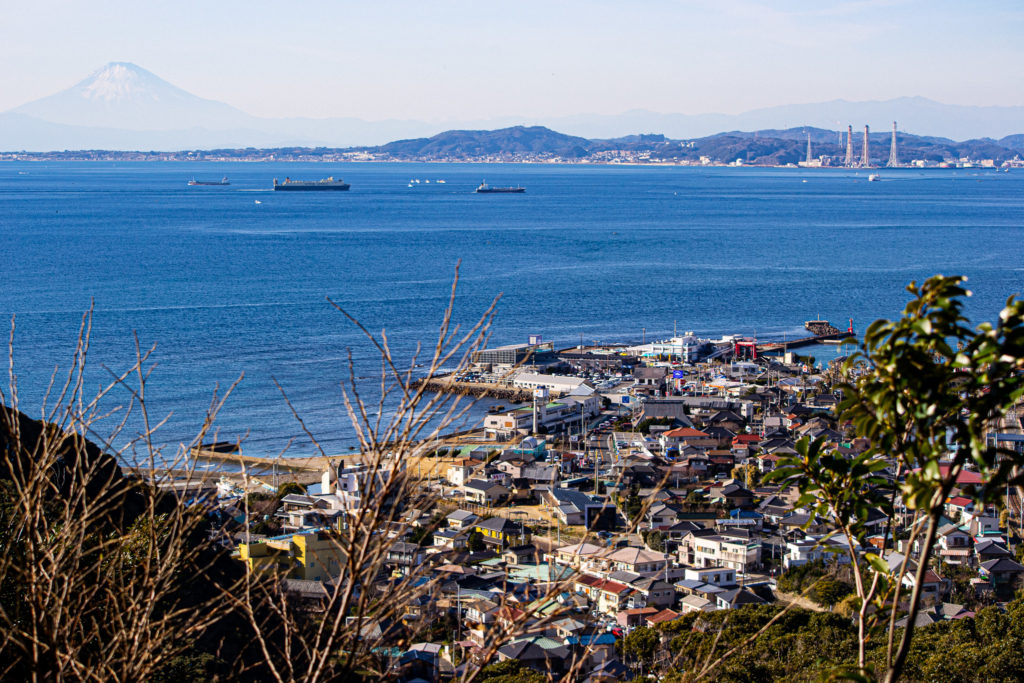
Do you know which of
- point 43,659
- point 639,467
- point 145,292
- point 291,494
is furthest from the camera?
point 145,292

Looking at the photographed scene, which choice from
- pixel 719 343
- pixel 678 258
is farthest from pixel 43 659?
pixel 678 258

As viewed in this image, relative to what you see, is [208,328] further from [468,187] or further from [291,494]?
[468,187]

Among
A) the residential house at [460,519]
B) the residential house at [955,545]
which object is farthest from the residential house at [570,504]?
the residential house at [955,545]

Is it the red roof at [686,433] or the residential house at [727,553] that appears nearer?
the residential house at [727,553]

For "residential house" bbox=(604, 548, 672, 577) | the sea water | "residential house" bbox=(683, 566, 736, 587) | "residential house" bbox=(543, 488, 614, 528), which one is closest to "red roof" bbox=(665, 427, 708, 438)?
"residential house" bbox=(543, 488, 614, 528)

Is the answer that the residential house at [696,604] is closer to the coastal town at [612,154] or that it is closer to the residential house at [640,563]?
the residential house at [640,563]

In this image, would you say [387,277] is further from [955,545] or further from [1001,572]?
[1001,572]

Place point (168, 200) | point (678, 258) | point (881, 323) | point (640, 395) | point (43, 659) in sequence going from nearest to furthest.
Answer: point (881, 323), point (43, 659), point (640, 395), point (678, 258), point (168, 200)
